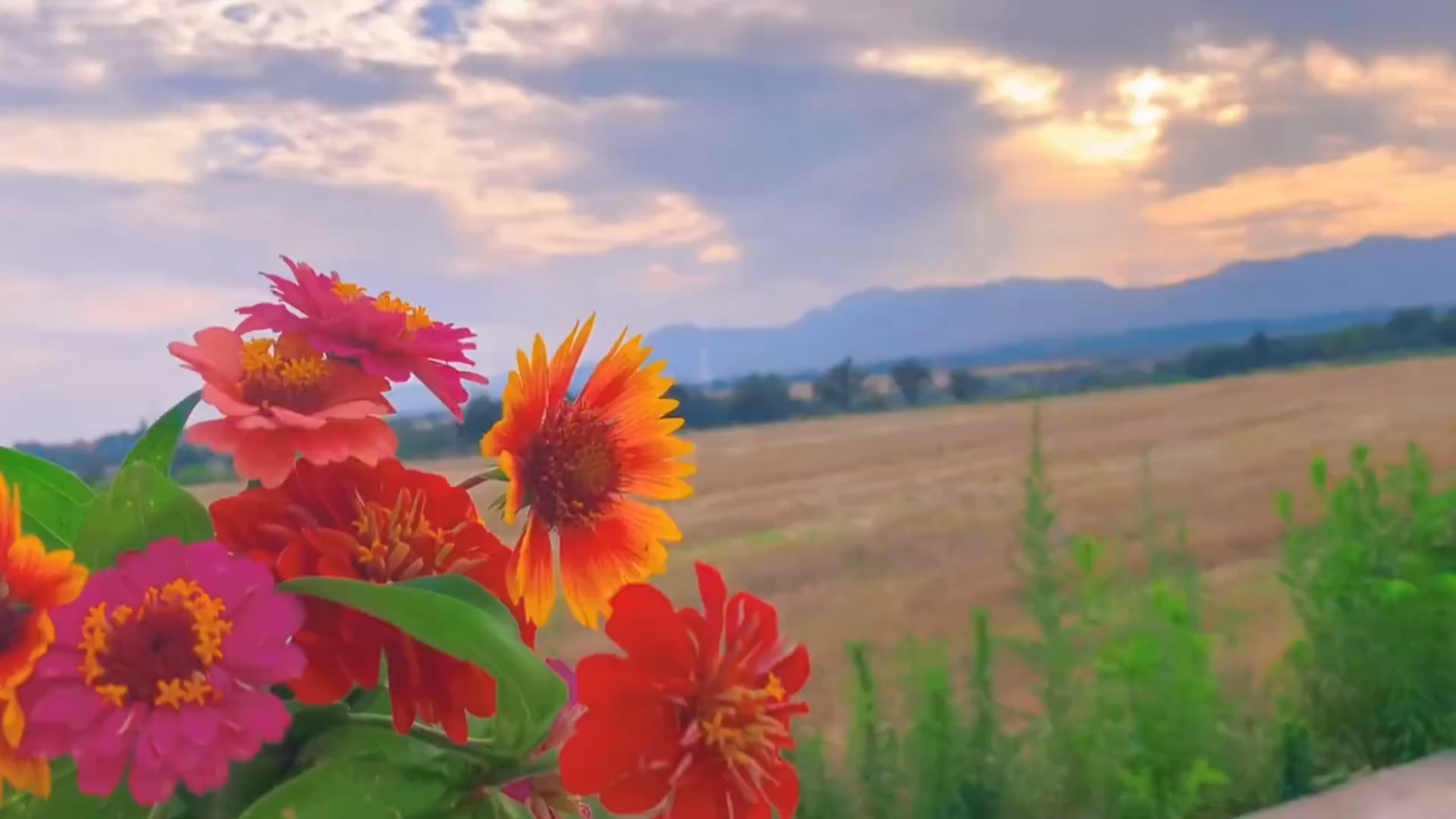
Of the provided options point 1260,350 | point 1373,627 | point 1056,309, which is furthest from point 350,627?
point 1260,350

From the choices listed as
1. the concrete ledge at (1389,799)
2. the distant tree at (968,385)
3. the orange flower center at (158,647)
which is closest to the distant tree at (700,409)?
the distant tree at (968,385)

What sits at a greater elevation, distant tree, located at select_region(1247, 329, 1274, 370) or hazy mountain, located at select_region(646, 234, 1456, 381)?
hazy mountain, located at select_region(646, 234, 1456, 381)

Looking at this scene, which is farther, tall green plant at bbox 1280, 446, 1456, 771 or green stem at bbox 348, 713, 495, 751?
tall green plant at bbox 1280, 446, 1456, 771

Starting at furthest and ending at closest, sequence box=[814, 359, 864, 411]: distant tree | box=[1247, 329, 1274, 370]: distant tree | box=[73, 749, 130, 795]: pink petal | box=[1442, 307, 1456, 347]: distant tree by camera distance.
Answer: box=[1442, 307, 1456, 347]: distant tree
box=[1247, 329, 1274, 370]: distant tree
box=[814, 359, 864, 411]: distant tree
box=[73, 749, 130, 795]: pink petal

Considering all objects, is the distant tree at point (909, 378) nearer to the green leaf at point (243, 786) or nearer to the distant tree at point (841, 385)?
the distant tree at point (841, 385)

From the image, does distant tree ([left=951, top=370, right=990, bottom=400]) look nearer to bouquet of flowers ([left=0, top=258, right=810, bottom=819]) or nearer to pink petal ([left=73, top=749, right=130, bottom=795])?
bouquet of flowers ([left=0, top=258, right=810, bottom=819])

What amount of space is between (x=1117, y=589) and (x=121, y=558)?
103cm

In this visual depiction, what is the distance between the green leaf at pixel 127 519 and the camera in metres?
0.28

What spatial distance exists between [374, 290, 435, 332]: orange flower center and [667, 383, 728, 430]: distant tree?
76 cm

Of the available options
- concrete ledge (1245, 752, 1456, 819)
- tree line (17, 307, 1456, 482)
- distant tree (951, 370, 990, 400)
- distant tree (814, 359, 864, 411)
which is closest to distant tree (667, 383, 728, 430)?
tree line (17, 307, 1456, 482)

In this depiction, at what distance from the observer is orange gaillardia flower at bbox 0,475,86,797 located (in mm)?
235

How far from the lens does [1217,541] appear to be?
126 cm

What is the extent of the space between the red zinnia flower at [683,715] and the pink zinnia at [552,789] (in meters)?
0.01

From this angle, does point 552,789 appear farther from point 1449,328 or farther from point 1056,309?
point 1449,328
